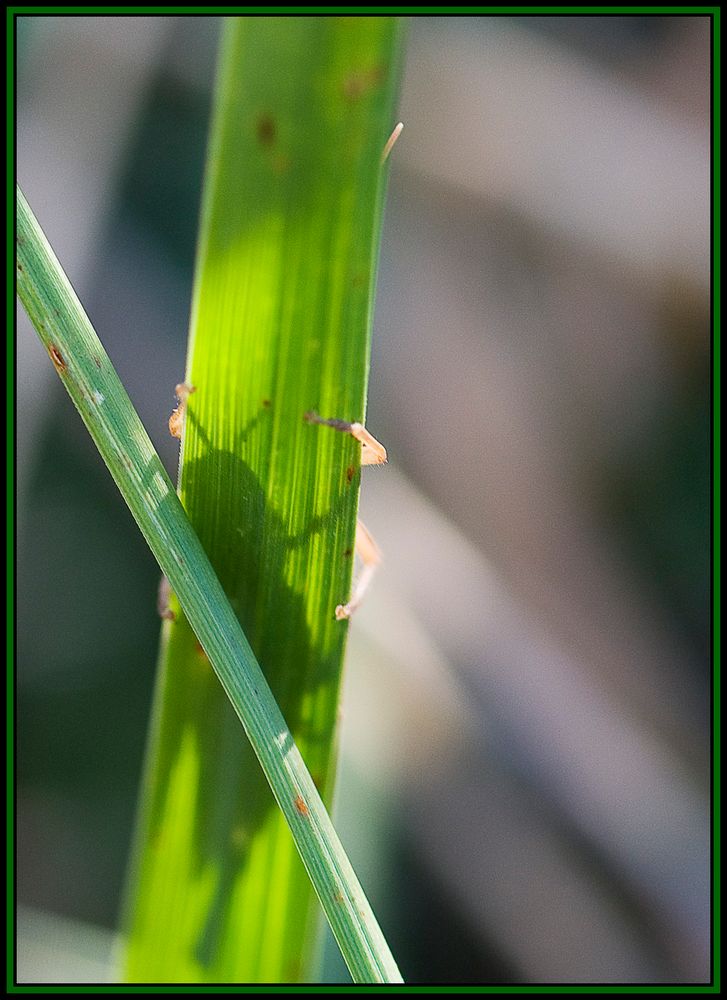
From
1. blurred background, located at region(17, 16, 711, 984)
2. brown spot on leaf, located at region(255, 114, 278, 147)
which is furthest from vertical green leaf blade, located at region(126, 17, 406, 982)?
blurred background, located at region(17, 16, 711, 984)

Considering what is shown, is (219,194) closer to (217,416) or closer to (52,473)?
(217,416)

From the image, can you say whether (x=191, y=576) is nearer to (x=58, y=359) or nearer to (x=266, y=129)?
(x=58, y=359)

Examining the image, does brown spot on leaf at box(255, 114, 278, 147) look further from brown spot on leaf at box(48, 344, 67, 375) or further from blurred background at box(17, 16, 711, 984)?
blurred background at box(17, 16, 711, 984)

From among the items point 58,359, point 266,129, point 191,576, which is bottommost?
point 191,576

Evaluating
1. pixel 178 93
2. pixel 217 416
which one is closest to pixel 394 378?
pixel 178 93

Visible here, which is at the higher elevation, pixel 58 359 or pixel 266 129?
pixel 266 129

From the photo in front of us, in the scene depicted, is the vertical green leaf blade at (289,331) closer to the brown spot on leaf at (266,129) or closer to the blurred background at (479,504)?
the brown spot on leaf at (266,129)

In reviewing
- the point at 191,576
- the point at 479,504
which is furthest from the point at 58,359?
the point at 479,504
